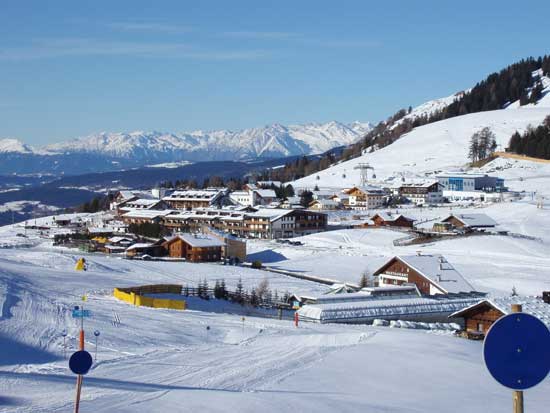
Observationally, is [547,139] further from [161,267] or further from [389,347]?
[389,347]

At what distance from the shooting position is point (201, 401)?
9055 mm

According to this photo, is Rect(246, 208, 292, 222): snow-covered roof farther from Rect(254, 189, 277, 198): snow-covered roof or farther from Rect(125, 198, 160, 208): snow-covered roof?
Rect(125, 198, 160, 208): snow-covered roof

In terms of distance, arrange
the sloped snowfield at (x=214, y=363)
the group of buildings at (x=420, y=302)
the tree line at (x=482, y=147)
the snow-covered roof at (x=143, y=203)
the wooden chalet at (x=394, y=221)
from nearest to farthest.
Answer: the sloped snowfield at (x=214, y=363), the group of buildings at (x=420, y=302), the wooden chalet at (x=394, y=221), the snow-covered roof at (x=143, y=203), the tree line at (x=482, y=147)

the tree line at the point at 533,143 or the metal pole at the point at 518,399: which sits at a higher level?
the tree line at the point at 533,143

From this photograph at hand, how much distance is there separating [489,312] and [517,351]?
714 inches

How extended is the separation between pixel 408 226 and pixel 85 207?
151ft

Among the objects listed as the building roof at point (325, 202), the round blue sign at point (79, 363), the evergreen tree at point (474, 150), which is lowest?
the round blue sign at point (79, 363)

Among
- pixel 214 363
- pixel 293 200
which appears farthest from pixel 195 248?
pixel 214 363

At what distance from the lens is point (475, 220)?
175 ft

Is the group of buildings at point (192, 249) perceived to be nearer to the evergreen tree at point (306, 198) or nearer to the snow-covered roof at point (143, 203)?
the evergreen tree at point (306, 198)

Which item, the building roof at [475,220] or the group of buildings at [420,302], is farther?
the building roof at [475,220]

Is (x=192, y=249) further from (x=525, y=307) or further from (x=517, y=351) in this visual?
(x=517, y=351)

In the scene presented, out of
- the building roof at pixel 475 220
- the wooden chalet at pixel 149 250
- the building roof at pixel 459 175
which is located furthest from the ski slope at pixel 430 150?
the wooden chalet at pixel 149 250

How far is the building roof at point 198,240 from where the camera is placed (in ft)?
152
